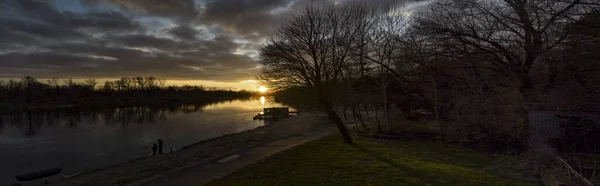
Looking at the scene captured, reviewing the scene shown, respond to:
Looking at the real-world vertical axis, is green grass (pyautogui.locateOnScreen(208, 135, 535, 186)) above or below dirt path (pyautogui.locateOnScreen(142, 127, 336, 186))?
above

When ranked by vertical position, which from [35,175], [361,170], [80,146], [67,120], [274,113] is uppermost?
[361,170]

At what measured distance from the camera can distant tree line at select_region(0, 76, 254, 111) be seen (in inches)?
3553

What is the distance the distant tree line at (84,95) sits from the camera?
90250 millimetres

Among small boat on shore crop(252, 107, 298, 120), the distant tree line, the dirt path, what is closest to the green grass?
the dirt path

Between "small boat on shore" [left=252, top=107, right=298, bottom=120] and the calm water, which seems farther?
"small boat on shore" [left=252, top=107, right=298, bottom=120]

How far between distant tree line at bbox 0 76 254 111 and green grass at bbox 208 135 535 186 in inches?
3698

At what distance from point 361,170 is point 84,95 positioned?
121686mm

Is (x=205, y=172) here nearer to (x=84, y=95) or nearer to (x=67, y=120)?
(x=67, y=120)

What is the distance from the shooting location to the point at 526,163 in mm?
9328

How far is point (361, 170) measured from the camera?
30.0 feet

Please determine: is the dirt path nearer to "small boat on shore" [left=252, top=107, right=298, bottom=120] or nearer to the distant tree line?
"small boat on shore" [left=252, top=107, right=298, bottom=120]

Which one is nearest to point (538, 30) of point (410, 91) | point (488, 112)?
point (488, 112)

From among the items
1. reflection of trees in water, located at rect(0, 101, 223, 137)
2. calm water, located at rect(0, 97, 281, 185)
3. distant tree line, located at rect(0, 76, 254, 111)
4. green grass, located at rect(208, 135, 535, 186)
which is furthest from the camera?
distant tree line, located at rect(0, 76, 254, 111)

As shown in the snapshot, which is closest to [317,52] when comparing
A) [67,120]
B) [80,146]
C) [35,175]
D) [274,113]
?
[35,175]
